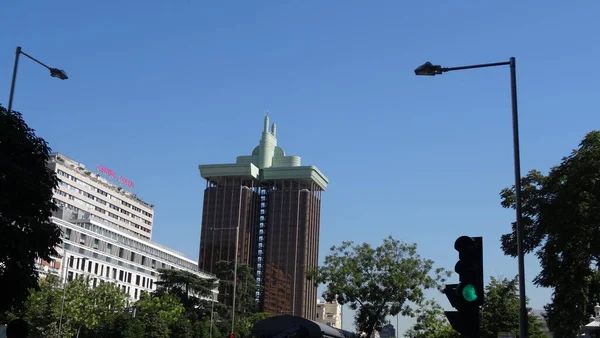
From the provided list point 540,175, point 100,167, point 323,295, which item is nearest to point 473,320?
point 540,175

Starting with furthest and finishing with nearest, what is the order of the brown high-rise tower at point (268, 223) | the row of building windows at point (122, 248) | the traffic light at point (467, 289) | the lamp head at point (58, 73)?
the brown high-rise tower at point (268, 223) → the row of building windows at point (122, 248) → the lamp head at point (58, 73) → the traffic light at point (467, 289)

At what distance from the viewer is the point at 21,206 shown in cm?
2505

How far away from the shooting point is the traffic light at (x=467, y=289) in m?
10.1

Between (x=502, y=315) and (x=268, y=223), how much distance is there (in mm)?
143655

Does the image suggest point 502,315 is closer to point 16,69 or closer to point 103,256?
point 16,69

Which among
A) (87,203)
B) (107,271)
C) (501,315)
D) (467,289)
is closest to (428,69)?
(467,289)

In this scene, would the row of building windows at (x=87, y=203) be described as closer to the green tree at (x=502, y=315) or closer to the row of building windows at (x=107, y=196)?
the row of building windows at (x=107, y=196)

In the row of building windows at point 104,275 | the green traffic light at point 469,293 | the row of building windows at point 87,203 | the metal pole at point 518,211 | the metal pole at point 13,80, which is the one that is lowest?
the green traffic light at point 469,293

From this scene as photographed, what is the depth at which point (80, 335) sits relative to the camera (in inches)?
→ 2795

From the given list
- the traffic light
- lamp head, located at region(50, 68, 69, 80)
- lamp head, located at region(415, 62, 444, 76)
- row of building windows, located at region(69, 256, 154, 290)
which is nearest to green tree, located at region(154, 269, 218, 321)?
row of building windows, located at region(69, 256, 154, 290)

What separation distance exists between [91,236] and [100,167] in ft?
170

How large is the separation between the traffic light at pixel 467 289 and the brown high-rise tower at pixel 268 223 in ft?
548

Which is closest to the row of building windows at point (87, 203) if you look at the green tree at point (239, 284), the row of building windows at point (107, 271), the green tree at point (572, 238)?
the row of building windows at point (107, 271)

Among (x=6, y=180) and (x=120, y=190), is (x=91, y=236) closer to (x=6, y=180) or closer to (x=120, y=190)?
(x=120, y=190)
